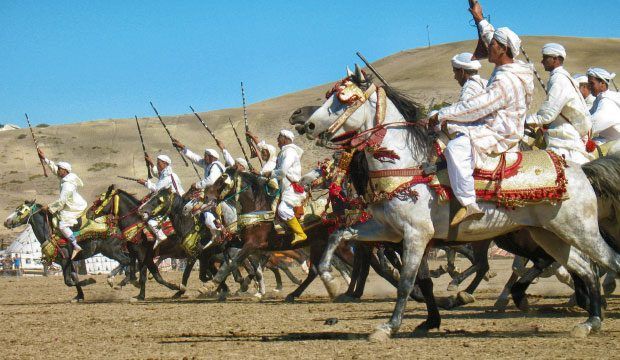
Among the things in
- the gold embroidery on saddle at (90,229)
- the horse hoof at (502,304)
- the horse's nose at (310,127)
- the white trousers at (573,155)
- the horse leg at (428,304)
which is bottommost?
the horse hoof at (502,304)

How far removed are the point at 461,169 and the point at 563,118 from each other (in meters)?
2.80

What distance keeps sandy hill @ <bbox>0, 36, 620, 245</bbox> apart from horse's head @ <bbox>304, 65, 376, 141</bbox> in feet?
170

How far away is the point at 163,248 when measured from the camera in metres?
22.6

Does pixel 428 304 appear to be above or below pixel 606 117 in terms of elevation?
below

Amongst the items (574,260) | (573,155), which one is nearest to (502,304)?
(573,155)

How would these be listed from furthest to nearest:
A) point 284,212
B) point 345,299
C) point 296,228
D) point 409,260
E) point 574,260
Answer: point 296,228, point 284,212, point 345,299, point 574,260, point 409,260

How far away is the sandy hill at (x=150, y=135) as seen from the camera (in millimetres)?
73062

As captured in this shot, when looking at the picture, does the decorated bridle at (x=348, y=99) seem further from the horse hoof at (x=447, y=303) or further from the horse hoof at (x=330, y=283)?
the horse hoof at (x=447, y=303)

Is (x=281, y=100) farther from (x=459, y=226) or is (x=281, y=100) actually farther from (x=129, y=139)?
(x=459, y=226)

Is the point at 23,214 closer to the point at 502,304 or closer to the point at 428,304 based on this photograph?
the point at 502,304

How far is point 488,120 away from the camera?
34.1 feet

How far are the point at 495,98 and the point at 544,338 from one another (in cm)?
238

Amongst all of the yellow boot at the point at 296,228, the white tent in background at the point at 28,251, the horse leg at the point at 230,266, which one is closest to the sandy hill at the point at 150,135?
the white tent in background at the point at 28,251

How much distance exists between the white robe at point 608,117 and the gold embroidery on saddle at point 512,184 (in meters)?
3.49
